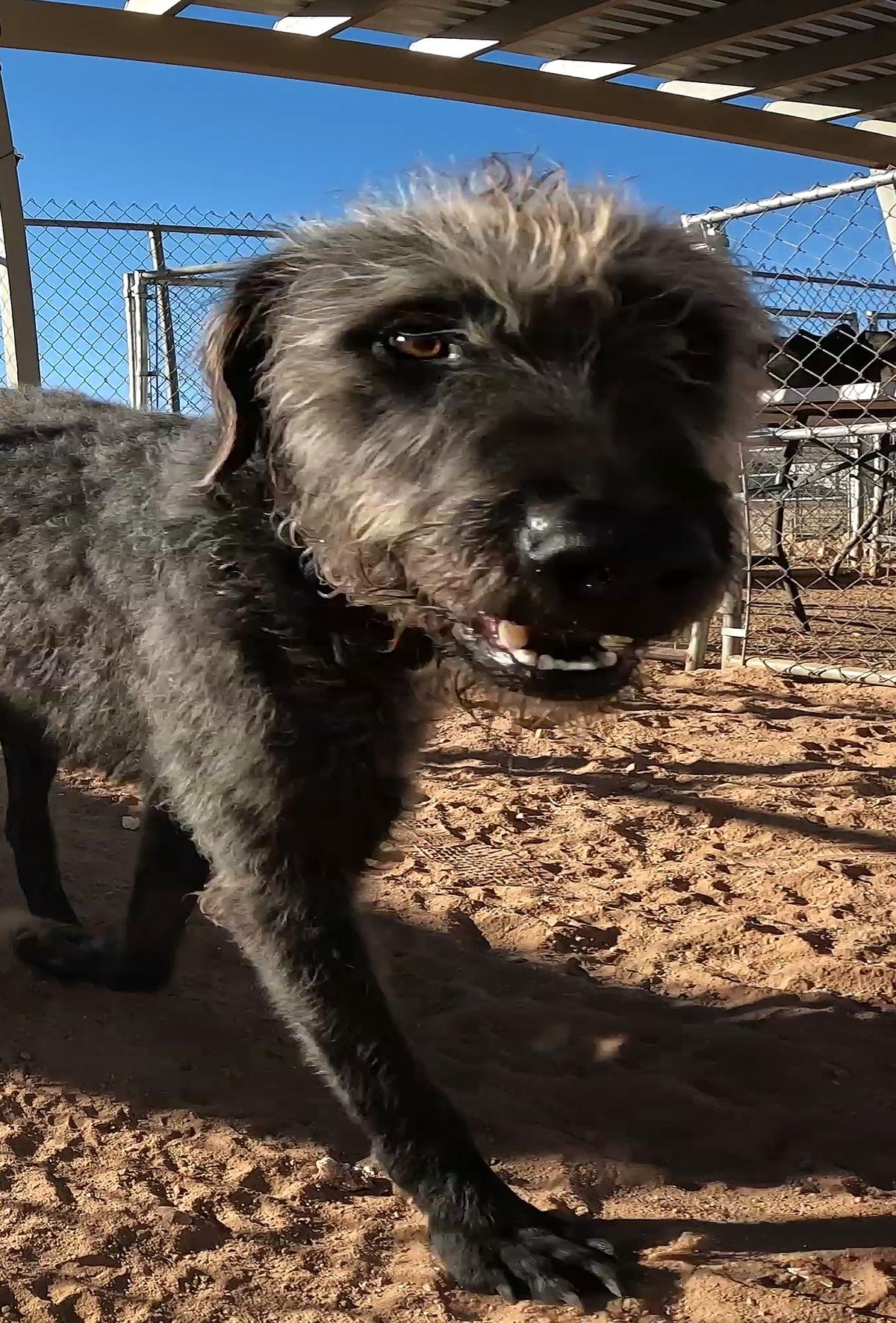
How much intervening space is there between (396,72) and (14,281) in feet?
7.29

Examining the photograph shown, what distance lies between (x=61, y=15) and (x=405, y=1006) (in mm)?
4383

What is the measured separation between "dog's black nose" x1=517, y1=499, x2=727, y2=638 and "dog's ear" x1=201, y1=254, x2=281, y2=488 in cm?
80

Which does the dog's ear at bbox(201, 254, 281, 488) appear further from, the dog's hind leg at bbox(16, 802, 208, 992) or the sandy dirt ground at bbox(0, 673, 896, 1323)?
the dog's hind leg at bbox(16, 802, 208, 992)

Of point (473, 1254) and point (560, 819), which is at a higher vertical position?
point (560, 819)

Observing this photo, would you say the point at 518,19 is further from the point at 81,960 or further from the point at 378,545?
the point at 81,960

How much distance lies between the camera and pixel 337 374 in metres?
1.87

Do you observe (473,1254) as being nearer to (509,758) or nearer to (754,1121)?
(754,1121)

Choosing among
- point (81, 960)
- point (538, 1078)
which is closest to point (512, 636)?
point (538, 1078)

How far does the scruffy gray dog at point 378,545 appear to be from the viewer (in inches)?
63.4

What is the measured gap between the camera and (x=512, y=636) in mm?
1736

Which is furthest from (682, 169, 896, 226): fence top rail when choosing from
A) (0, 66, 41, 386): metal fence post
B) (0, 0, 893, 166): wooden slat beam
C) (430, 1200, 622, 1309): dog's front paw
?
(430, 1200, 622, 1309): dog's front paw

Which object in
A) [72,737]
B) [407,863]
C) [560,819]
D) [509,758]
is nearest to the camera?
[72,737]

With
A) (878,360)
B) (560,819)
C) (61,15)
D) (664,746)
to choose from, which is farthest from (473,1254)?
(878,360)

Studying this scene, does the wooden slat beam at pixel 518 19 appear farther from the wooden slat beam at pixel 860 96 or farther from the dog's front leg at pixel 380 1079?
the dog's front leg at pixel 380 1079
